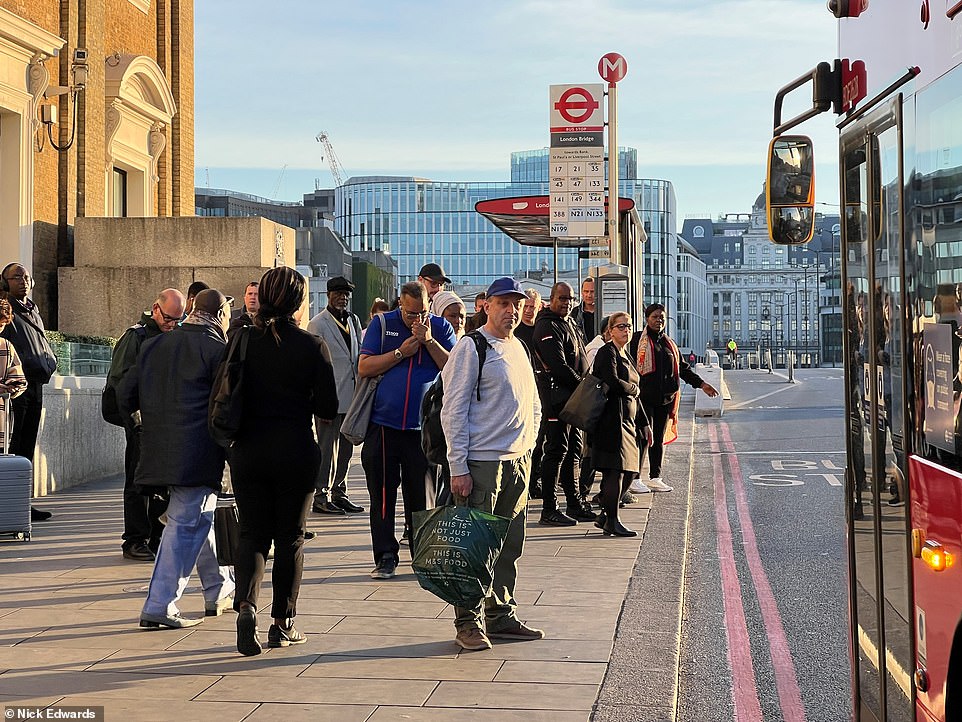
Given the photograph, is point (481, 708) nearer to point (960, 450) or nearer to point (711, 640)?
point (711, 640)

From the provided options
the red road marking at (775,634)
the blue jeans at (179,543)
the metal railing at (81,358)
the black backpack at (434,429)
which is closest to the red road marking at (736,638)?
the red road marking at (775,634)

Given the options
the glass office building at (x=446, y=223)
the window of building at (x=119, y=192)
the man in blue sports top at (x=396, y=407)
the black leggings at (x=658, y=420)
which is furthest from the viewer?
the glass office building at (x=446, y=223)

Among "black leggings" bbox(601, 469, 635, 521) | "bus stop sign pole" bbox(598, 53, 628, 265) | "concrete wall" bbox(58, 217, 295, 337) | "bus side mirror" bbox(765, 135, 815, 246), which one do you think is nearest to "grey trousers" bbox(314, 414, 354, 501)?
"black leggings" bbox(601, 469, 635, 521)

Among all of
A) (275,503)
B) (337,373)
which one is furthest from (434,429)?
(337,373)

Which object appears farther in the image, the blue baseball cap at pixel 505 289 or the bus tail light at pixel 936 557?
the blue baseball cap at pixel 505 289

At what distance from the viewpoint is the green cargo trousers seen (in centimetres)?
646

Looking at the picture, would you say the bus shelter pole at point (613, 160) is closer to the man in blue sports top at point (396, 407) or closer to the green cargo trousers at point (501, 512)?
the man in blue sports top at point (396, 407)

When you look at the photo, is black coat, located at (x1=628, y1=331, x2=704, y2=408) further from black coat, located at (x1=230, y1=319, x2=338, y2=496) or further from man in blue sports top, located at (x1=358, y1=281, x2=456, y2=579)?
black coat, located at (x1=230, y1=319, x2=338, y2=496)

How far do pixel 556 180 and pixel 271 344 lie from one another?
14.2 m

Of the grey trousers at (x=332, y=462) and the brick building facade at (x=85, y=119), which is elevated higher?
the brick building facade at (x=85, y=119)

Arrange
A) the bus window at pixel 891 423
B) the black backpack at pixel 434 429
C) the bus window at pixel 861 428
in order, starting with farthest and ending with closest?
1. the black backpack at pixel 434 429
2. the bus window at pixel 861 428
3. the bus window at pixel 891 423

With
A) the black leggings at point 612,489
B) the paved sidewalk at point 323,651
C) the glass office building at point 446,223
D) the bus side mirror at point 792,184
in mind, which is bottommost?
the paved sidewalk at point 323,651

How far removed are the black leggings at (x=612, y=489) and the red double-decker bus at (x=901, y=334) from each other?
17.7 feet

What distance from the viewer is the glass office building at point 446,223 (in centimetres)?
13762
